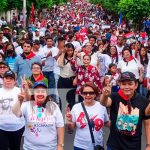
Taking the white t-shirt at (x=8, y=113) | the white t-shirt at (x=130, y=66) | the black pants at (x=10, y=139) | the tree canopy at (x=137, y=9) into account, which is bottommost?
the black pants at (x=10, y=139)

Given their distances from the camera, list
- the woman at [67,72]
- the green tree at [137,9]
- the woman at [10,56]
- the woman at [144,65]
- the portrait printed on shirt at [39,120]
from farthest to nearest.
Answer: the green tree at [137,9] < the woman at [144,65] < the woman at [10,56] < the woman at [67,72] < the portrait printed on shirt at [39,120]

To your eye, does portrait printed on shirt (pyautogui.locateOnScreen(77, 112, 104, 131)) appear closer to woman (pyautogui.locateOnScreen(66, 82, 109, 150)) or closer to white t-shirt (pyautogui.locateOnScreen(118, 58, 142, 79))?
woman (pyautogui.locateOnScreen(66, 82, 109, 150))

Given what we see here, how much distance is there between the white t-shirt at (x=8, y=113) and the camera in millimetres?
6547

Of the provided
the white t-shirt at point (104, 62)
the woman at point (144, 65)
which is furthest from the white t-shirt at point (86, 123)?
the white t-shirt at point (104, 62)

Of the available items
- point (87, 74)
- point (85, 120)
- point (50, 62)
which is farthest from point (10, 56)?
point (85, 120)

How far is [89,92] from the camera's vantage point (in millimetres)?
5906

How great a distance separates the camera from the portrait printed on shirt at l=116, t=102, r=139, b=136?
17.2 feet

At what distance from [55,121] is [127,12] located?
24205 mm

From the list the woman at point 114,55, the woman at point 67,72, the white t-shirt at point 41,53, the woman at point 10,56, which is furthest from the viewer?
the woman at point 114,55

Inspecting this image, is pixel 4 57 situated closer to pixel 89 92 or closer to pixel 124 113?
pixel 89 92

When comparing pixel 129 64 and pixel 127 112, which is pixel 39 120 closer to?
pixel 127 112

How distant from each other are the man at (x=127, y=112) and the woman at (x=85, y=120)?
0.53 meters

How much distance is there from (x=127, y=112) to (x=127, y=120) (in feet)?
0.31

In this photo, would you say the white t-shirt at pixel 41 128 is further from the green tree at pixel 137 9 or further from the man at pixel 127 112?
the green tree at pixel 137 9
